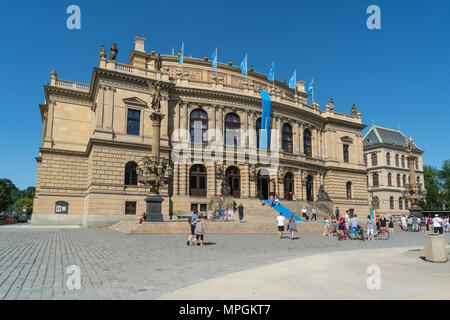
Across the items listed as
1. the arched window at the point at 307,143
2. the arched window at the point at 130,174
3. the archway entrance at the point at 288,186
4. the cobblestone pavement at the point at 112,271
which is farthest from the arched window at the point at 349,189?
the cobblestone pavement at the point at 112,271

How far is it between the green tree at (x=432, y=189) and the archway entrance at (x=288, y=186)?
40772 millimetres

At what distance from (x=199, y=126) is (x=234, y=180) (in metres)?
7.91

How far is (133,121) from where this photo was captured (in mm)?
35844

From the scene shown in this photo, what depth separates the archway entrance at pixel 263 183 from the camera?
1635 inches

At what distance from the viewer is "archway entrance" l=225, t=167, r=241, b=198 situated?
131 ft

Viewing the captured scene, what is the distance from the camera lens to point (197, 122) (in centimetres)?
3991

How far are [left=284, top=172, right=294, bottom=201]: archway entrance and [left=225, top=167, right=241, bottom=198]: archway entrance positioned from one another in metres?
7.19

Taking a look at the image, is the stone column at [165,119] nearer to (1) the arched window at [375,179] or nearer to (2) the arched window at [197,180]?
(2) the arched window at [197,180]

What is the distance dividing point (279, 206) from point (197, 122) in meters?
14.1

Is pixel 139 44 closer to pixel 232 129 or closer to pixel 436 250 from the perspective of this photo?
pixel 232 129

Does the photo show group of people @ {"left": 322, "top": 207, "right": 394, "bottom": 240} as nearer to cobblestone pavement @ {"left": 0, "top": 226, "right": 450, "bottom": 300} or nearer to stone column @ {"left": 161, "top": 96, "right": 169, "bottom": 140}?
cobblestone pavement @ {"left": 0, "top": 226, "right": 450, "bottom": 300}

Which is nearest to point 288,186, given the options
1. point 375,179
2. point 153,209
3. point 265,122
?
point 265,122
